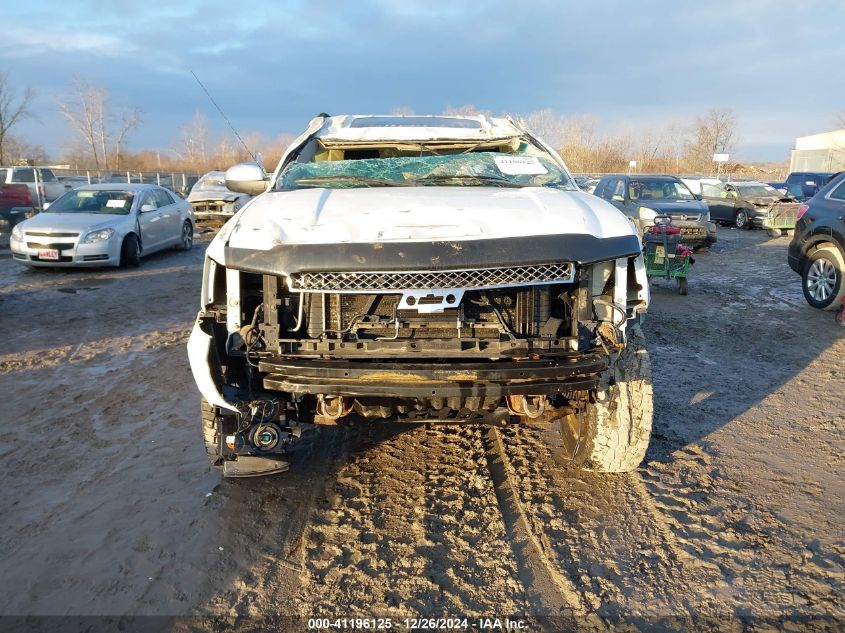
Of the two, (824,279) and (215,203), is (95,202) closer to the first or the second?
(215,203)

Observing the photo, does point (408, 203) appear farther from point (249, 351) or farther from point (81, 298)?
point (81, 298)

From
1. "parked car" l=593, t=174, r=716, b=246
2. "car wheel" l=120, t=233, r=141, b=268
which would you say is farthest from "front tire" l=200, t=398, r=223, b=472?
"parked car" l=593, t=174, r=716, b=246

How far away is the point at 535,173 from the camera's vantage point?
4230 millimetres

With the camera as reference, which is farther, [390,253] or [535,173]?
[535,173]

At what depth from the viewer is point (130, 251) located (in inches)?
452

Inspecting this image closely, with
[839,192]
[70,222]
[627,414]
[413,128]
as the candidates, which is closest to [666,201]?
[839,192]

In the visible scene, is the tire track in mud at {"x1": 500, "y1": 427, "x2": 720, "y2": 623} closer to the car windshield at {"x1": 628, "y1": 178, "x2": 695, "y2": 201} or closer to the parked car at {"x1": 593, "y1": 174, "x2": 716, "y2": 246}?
the parked car at {"x1": 593, "y1": 174, "x2": 716, "y2": 246}

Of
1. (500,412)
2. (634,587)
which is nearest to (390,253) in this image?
(500,412)

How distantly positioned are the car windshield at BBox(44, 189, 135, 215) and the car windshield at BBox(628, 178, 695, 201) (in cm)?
1043

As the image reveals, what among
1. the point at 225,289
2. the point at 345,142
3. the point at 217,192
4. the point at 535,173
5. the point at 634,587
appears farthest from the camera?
the point at 217,192

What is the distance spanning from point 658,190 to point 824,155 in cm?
3711

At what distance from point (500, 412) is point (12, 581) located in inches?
95.1

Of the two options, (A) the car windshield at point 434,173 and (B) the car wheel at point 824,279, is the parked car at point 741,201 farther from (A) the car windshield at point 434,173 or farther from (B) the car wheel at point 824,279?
(A) the car windshield at point 434,173

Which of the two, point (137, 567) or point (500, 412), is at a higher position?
point (500, 412)
